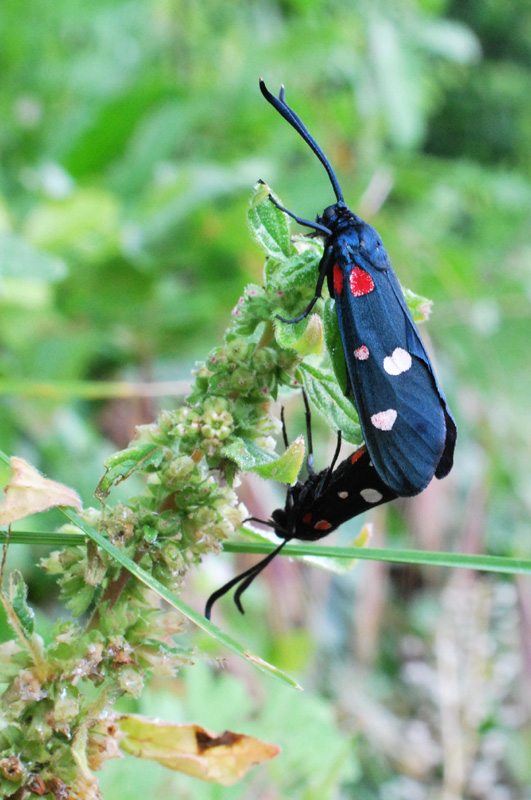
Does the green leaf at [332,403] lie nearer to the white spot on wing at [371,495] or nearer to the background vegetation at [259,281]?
the white spot on wing at [371,495]

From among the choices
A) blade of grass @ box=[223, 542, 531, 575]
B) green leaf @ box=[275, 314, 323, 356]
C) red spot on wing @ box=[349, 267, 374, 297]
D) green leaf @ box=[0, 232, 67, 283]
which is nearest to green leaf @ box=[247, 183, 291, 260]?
green leaf @ box=[275, 314, 323, 356]

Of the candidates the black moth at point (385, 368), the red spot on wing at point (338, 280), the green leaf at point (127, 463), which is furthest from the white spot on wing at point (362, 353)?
the green leaf at point (127, 463)

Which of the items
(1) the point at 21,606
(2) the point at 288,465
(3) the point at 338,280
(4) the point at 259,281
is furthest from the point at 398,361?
(4) the point at 259,281

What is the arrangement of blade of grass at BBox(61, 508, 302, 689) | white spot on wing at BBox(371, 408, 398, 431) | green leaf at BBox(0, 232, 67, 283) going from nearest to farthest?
blade of grass at BBox(61, 508, 302, 689), white spot on wing at BBox(371, 408, 398, 431), green leaf at BBox(0, 232, 67, 283)

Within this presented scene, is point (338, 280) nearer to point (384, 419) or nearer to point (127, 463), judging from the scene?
point (384, 419)

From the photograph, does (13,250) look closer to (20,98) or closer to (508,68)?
(20,98)

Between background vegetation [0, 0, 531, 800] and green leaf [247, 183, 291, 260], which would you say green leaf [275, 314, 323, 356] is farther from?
background vegetation [0, 0, 531, 800]
